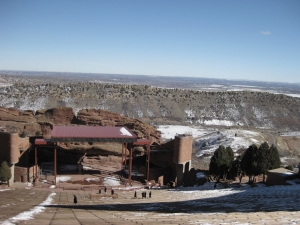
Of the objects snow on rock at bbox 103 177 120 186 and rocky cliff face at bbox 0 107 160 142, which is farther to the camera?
rocky cliff face at bbox 0 107 160 142

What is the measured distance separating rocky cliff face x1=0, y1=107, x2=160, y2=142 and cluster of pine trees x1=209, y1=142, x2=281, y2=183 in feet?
46.2

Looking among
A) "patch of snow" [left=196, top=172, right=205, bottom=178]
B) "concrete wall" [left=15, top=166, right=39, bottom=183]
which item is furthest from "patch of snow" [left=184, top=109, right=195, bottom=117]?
"concrete wall" [left=15, top=166, right=39, bottom=183]

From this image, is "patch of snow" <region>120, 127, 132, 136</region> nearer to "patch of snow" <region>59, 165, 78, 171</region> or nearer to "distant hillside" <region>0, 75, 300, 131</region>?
"patch of snow" <region>59, 165, 78, 171</region>

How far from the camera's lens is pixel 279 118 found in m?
102

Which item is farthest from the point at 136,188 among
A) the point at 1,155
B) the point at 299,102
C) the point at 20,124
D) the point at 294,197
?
the point at 299,102

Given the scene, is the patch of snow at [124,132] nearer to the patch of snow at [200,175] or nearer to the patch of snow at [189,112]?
the patch of snow at [200,175]

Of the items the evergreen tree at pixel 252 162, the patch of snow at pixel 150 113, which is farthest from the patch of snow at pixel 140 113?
the evergreen tree at pixel 252 162

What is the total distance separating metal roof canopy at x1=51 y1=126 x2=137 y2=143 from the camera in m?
31.5

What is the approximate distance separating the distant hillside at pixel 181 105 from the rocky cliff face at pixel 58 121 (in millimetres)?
41977

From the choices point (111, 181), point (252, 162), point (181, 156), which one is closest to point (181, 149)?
point (181, 156)

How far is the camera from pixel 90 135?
32.6 metres

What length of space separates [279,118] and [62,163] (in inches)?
3267

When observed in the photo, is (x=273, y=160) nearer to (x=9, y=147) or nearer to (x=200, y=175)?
(x=200, y=175)

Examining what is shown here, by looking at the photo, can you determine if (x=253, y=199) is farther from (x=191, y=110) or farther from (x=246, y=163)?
(x=191, y=110)
